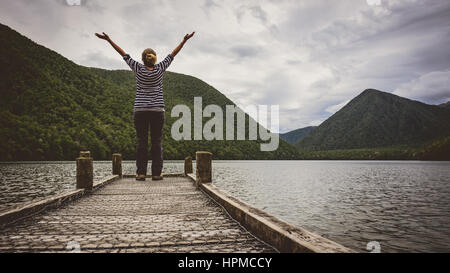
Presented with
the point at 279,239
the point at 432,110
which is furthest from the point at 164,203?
the point at 432,110

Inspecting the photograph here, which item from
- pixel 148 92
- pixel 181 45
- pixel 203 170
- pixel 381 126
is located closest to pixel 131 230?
pixel 203 170

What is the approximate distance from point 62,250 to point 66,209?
250 centimetres

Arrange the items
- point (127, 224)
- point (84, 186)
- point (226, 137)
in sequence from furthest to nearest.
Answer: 1. point (226, 137)
2. point (84, 186)
3. point (127, 224)

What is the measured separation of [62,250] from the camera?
9.25 feet

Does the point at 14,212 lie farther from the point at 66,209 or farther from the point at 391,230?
the point at 391,230

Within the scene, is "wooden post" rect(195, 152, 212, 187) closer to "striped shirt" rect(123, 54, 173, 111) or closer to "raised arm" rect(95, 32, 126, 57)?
"striped shirt" rect(123, 54, 173, 111)

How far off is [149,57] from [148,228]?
16.6 ft

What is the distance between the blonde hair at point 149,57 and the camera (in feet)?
24.1

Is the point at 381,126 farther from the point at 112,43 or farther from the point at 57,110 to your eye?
the point at 112,43

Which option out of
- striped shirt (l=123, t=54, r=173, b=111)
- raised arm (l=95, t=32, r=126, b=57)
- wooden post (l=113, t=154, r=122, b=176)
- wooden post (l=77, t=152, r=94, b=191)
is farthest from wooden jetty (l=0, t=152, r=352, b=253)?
wooden post (l=113, t=154, r=122, b=176)

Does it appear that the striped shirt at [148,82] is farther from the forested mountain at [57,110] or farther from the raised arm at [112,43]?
the forested mountain at [57,110]

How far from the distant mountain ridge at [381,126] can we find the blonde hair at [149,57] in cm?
17163

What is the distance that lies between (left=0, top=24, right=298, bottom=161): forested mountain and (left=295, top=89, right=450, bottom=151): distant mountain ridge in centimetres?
11189

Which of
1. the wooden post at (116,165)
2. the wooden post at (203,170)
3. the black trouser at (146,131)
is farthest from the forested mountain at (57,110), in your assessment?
the wooden post at (203,170)
